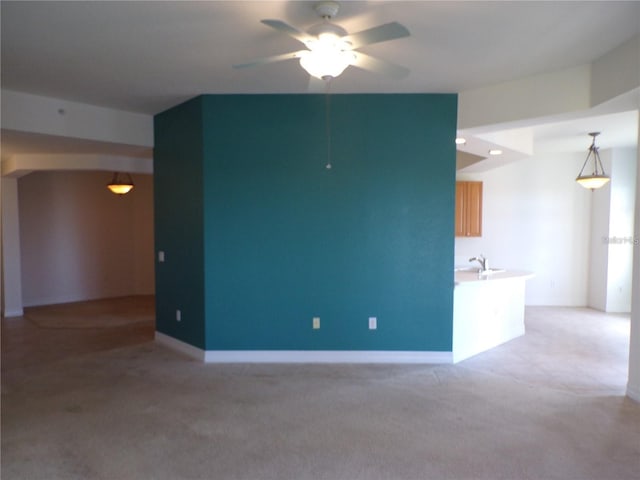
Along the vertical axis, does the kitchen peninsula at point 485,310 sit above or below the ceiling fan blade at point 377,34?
below

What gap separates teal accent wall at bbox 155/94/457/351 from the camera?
4.14 metres

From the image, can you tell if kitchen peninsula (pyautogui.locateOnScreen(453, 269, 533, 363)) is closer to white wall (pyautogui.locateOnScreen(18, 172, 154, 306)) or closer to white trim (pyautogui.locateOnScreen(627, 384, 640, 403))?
white trim (pyautogui.locateOnScreen(627, 384, 640, 403))

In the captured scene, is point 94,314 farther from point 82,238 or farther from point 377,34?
point 377,34

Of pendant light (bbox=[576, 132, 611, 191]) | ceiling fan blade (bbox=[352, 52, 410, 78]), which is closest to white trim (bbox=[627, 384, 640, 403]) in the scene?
ceiling fan blade (bbox=[352, 52, 410, 78])

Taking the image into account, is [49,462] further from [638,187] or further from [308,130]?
[638,187]

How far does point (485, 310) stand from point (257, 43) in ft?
11.9

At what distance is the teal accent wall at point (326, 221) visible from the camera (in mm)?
4145

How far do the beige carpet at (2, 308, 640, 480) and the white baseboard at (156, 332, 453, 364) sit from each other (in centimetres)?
12

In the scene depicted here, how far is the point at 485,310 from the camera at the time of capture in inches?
185

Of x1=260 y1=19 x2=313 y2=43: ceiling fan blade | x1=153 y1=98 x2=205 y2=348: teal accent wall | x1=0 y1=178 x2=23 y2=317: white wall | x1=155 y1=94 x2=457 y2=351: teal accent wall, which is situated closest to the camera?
x1=260 y1=19 x2=313 y2=43: ceiling fan blade

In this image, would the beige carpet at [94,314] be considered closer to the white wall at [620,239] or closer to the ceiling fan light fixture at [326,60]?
the ceiling fan light fixture at [326,60]

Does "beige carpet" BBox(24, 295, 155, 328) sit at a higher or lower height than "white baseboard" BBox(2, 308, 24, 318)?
lower

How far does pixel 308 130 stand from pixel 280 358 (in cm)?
Result: 232

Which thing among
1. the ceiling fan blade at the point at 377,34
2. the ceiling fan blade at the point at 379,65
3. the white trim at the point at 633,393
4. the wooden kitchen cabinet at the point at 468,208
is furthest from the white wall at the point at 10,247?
the white trim at the point at 633,393
